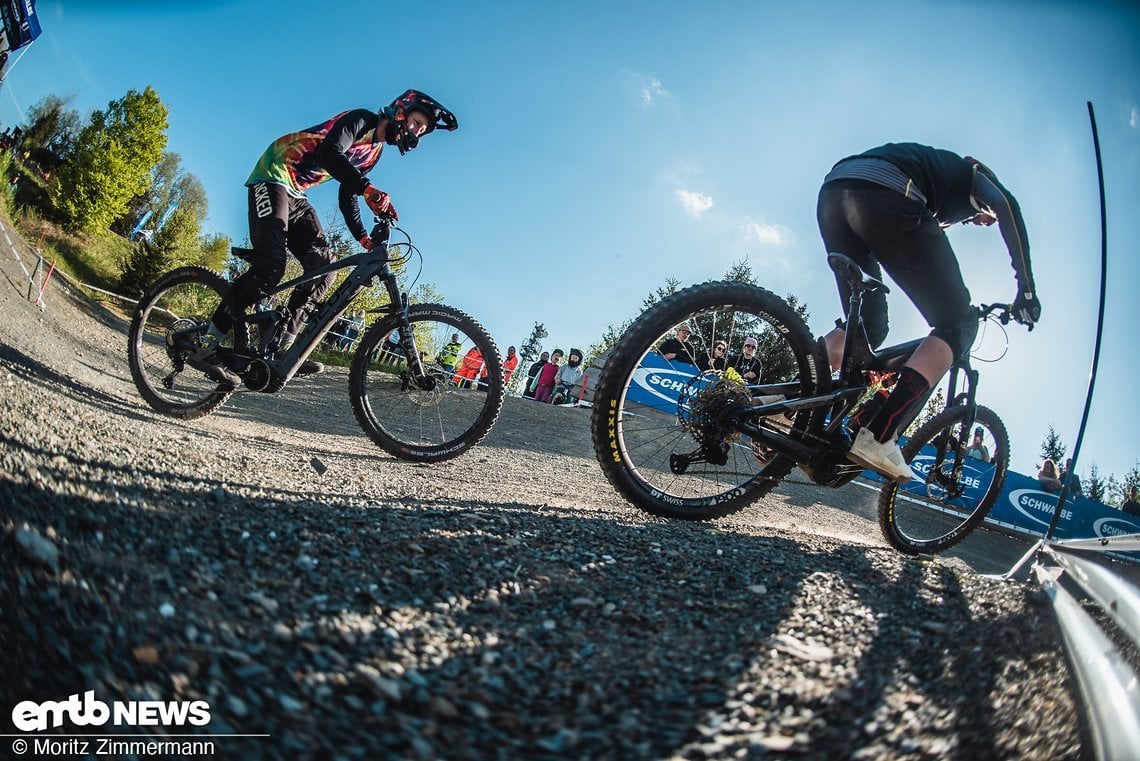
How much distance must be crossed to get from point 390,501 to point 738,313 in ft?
6.54

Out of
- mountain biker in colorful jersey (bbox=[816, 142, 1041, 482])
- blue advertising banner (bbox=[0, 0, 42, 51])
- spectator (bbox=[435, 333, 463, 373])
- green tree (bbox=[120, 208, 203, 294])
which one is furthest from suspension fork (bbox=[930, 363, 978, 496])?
green tree (bbox=[120, 208, 203, 294])

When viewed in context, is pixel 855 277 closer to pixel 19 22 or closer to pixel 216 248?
pixel 19 22

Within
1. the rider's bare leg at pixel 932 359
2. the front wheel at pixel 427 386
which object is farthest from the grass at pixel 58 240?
the rider's bare leg at pixel 932 359

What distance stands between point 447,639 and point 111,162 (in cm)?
7079

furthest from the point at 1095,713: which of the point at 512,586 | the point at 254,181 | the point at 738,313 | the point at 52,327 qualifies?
the point at 52,327

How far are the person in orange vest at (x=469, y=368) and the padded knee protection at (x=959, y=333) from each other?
2.93 meters

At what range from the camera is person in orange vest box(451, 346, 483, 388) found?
4309mm

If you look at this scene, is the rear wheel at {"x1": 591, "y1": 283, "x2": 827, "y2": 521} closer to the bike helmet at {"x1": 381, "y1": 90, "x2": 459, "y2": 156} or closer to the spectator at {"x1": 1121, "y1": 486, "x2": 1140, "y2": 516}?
the bike helmet at {"x1": 381, "y1": 90, "x2": 459, "y2": 156}

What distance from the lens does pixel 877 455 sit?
2734mm

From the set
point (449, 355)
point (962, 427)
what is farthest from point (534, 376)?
point (962, 427)

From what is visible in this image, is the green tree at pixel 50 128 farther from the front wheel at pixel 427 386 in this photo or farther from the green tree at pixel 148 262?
the front wheel at pixel 427 386

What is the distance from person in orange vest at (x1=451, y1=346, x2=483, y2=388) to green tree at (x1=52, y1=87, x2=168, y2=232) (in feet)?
209

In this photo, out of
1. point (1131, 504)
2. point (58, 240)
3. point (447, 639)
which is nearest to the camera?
point (447, 639)

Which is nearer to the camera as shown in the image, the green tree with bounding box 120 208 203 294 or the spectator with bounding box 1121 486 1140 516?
the spectator with bounding box 1121 486 1140 516
